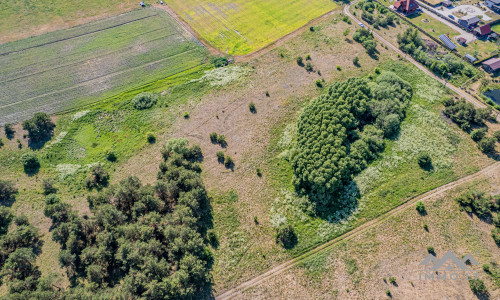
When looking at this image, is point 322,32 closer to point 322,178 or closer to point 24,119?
point 322,178

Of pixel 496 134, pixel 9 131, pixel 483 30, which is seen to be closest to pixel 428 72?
pixel 496 134

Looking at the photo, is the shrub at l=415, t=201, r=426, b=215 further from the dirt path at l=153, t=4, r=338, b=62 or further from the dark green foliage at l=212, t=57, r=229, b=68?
the dark green foliage at l=212, t=57, r=229, b=68

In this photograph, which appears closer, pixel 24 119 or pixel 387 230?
pixel 387 230

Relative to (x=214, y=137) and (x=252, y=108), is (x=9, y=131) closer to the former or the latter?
(x=214, y=137)

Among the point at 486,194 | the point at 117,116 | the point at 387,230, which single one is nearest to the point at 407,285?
the point at 387,230

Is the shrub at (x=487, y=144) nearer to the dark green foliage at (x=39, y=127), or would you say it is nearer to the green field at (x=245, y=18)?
the green field at (x=245, y=18)

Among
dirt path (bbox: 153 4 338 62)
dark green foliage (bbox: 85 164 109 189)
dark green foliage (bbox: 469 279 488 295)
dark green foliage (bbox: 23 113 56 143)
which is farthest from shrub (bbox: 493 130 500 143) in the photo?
dark green foliage (bbox: 23 113 56 143)
